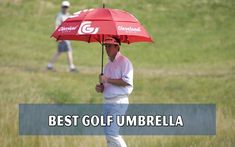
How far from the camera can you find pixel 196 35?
1043 inches

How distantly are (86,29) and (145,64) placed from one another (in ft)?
43.4

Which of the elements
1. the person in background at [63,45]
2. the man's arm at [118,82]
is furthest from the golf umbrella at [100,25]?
the person in background at [63,45]

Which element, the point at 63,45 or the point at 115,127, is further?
the point at 63,45

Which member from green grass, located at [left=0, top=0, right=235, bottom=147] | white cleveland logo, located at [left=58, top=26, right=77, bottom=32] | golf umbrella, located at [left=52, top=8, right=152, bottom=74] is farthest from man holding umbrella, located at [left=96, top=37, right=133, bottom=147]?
green grass, located at [left=0, top=0, right=235, bottom=147]

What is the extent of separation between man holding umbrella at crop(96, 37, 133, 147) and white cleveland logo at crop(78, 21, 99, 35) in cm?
20

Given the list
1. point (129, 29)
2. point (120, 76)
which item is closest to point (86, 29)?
point (129, 29)

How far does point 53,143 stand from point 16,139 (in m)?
0.49

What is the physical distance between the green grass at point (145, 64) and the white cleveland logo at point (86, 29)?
1850 millimetres

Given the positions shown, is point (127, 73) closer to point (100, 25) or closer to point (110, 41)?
point (110, 41)

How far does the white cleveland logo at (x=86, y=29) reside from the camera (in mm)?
8320

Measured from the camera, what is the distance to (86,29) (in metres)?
8.36

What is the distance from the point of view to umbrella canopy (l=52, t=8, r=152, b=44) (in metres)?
8.34

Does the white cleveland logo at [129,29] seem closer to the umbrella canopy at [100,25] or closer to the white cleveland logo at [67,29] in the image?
the umbrella canopy at [100,25]

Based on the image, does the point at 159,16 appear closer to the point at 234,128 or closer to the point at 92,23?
the point at 234,128
